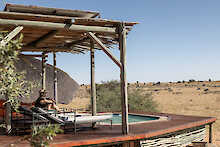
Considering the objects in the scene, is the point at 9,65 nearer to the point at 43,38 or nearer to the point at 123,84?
the point at 123,84

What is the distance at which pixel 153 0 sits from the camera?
2200cm

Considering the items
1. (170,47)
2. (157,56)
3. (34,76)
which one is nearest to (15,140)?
(34,76)

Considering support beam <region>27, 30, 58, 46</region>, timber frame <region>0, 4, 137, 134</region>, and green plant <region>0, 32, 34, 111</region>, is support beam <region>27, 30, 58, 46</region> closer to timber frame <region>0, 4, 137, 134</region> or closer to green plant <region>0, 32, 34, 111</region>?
timber frame <region>0, 4, 137, 134</region>

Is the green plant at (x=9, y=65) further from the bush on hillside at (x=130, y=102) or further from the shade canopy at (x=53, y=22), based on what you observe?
the bush on hillside at (x=130, y=102)

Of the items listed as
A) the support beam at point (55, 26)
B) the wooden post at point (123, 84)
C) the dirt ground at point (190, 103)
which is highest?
the support beam at point (55, 26)

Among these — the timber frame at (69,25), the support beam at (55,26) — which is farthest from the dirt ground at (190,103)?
the support beam at (55,26)

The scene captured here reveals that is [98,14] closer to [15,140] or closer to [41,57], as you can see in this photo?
[15,140]

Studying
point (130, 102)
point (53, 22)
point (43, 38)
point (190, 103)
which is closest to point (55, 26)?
point (53, 22)

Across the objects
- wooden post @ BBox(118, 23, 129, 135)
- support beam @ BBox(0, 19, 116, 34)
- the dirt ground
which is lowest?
the dirt ground

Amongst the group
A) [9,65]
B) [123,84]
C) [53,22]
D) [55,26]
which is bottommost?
[123,84]

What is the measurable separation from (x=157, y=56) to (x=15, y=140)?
46.6 meters

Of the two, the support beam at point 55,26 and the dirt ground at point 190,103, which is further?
the dirt ground at point 190,103

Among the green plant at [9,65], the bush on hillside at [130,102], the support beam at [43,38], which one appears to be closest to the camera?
the green plant at [9,65]

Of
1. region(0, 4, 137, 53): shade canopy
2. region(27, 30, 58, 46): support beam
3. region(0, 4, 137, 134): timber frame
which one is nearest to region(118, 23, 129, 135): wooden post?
region(0, 4, 137, 134): timber frame
